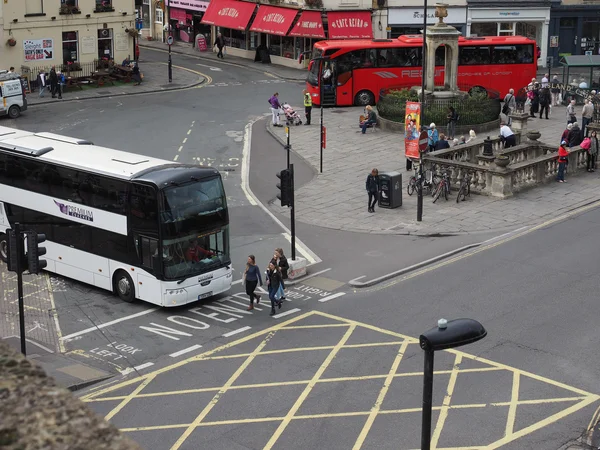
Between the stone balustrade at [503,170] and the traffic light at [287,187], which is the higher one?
the traffic light at [287,187]

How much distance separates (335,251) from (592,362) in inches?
374

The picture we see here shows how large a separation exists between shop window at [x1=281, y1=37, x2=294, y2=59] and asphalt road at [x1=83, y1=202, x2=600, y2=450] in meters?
40.9

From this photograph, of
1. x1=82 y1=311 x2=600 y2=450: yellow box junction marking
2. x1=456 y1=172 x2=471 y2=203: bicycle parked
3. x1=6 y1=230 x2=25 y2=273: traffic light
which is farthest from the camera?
x1=456 y1=172 x2=471 y2=203: bicycle parked

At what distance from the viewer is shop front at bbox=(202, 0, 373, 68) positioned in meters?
60.5

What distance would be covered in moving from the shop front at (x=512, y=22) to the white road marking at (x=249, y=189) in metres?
21.0

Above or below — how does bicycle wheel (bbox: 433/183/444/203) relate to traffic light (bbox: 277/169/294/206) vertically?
below

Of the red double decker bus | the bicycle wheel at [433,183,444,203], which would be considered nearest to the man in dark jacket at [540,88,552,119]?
the red double decker bus

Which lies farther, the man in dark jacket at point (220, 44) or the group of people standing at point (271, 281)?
the man in dark jacket at point (220, 44)

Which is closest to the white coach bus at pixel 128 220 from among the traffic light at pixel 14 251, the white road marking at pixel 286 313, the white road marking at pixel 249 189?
the white road marking at pixel 286 313

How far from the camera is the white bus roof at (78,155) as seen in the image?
23906 mm

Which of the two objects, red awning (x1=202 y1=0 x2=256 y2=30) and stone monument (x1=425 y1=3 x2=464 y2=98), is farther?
red awning (x1=202 y1=0 x2=256 y2=30)

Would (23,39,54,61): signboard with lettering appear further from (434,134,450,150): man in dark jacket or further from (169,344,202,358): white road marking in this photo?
(169,344,202,358): white road marking

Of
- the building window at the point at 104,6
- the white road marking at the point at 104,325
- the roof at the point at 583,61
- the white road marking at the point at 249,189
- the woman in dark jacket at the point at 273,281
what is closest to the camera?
the white road marking at the point at 104,325

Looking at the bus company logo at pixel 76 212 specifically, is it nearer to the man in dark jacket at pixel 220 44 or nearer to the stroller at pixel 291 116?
the stroller at pixel 291 116
